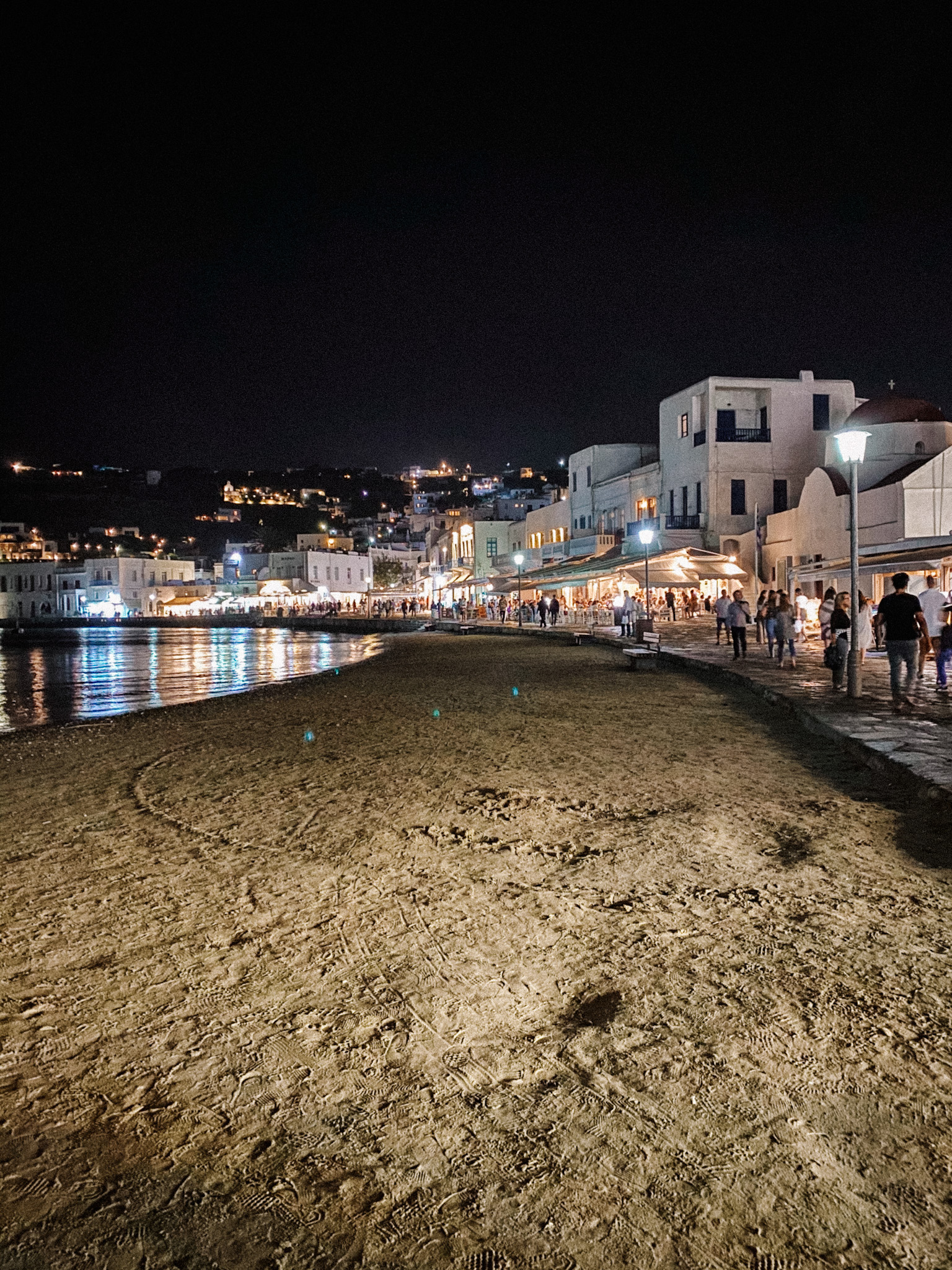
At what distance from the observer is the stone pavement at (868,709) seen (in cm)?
724

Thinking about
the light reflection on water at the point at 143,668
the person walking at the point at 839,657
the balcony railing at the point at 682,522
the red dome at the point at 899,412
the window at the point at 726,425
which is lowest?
the light reflection on water at the point at 143,668

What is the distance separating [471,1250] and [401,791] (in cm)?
528

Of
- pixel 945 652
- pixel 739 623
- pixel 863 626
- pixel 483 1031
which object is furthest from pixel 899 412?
pixel 483 1031

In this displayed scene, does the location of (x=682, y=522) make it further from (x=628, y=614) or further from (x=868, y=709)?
(x=868, y=709)

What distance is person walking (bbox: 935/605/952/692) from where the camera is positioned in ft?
38.2

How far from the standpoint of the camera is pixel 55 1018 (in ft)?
10.9

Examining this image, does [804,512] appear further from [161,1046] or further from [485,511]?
[485,511]

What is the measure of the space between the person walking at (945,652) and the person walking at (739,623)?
660 cm

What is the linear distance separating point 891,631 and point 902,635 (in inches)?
6.6

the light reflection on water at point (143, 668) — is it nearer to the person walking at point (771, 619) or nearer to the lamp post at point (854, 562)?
the person walking at point (771, 619)

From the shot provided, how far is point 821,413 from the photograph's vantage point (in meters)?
40.1

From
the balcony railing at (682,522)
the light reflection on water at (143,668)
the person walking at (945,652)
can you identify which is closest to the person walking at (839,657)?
the person walking at (945,652)

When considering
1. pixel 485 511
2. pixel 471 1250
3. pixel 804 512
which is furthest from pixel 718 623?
pixel 485 511

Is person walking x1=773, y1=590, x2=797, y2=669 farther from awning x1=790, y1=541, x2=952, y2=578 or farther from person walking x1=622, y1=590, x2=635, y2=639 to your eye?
person walking x1=622, y1=590, x2=635, y2=639
